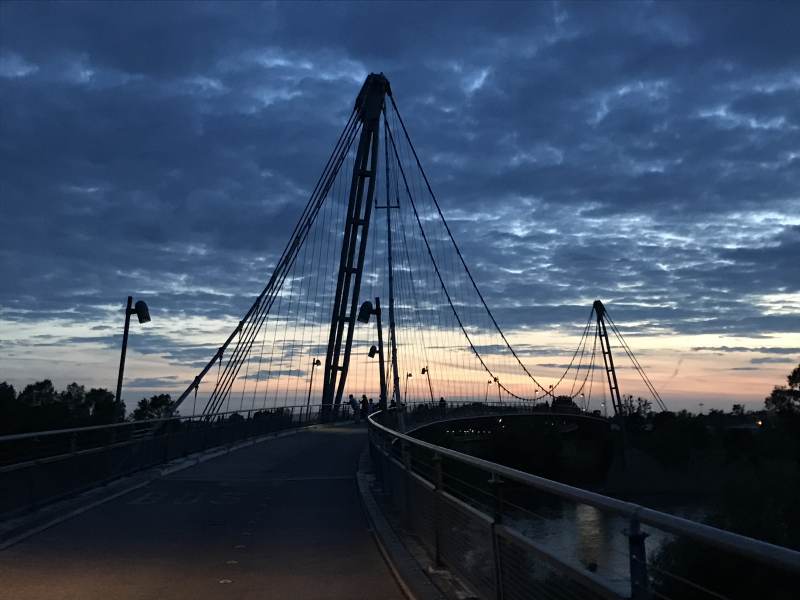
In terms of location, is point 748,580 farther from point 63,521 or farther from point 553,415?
point 553,415

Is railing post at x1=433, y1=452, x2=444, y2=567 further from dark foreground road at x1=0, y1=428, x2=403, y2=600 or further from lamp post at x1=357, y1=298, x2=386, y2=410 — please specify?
lamp post at x1=357, y1=298, x2=386, y2=410

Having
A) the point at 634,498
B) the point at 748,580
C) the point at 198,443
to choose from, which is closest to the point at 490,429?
the point at 634,498

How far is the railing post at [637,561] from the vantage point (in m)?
3.46

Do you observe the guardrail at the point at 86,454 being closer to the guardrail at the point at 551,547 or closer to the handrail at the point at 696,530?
the guardrail at the point at 551,547

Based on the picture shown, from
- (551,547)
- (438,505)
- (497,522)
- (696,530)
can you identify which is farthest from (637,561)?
(438,505)

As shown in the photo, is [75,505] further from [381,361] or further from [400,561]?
[381,361]

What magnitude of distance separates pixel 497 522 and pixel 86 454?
9.49 meters

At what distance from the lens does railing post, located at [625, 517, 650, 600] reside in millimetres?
3465

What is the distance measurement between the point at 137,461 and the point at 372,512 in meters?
7.39

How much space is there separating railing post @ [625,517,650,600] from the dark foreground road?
3.58 meters

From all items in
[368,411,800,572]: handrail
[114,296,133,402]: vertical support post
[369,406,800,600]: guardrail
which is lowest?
[369,406,800,600]: guardrail

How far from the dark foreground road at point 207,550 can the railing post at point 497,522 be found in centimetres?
143

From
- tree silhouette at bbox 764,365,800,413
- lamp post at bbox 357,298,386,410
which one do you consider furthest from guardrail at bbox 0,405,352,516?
tree silhouette at bbox 764,365,800,413

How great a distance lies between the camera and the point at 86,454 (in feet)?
43.6
